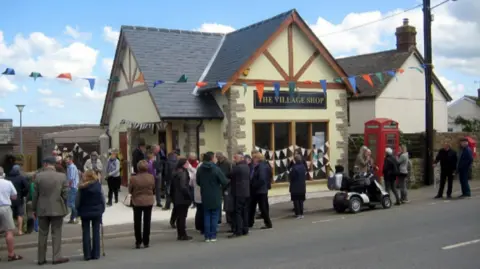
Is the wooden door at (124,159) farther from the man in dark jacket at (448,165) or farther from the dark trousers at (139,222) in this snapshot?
the man in dark jacket at (448,165)

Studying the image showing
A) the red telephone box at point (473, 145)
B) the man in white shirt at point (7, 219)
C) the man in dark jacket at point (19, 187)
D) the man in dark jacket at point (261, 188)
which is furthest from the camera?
the red telephone box at point (473, 145)

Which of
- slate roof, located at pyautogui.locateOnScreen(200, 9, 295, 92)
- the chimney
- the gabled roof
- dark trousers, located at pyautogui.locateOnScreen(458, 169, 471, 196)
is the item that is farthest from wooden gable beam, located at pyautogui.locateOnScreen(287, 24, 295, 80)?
the chimney

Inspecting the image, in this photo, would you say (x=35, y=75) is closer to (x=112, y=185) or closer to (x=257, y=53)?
(x=112, y=185)

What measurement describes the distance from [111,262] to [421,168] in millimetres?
13745

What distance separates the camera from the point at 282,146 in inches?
710

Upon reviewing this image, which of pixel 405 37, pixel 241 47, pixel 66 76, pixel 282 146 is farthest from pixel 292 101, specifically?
pixel 405 37

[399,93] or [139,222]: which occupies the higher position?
[399,93]

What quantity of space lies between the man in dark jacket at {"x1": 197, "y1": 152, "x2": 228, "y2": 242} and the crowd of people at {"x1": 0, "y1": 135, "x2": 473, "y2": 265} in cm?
2

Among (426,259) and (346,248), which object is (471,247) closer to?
(426,259)

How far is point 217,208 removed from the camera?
11.0 meters

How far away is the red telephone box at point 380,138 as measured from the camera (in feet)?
61.4

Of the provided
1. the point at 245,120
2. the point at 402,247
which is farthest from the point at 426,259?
the point at 245,120

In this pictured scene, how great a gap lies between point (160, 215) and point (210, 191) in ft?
12.7

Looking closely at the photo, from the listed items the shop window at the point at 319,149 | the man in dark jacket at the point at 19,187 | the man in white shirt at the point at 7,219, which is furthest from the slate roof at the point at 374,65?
the man in white shirt at the point at 7,219
